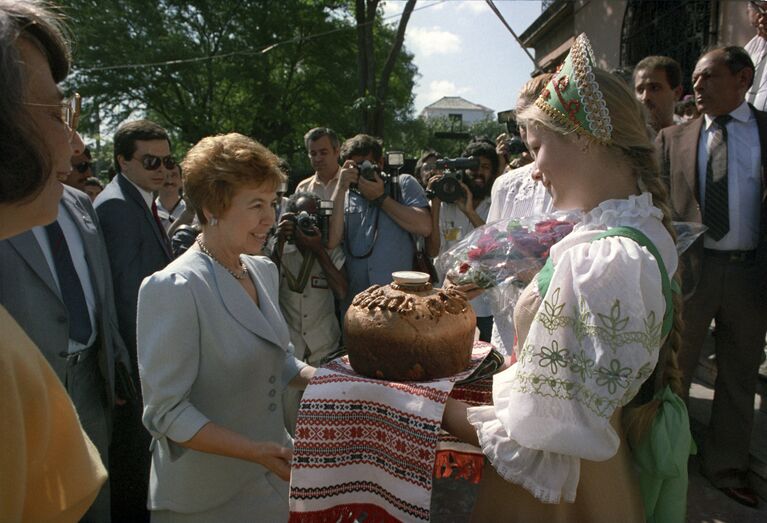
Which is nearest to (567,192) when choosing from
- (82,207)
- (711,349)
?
(82,207)

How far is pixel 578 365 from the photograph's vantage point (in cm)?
142

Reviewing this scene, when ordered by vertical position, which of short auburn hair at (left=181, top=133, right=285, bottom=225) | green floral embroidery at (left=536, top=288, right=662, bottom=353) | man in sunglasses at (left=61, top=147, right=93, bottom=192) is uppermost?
short auburn hair at (left=181, top=133, right=285, bottom=225)

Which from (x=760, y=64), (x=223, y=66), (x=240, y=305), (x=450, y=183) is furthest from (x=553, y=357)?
(x=223, y=66)

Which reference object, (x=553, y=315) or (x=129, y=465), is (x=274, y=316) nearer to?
(x=553, y=315)

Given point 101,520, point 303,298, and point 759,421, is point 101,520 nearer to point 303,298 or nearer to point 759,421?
point 303,298

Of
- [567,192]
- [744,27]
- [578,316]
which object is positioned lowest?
[578,316]

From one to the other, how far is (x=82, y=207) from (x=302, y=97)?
65.9 feet

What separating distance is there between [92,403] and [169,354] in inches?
44.3

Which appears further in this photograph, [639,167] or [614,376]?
[639,167]

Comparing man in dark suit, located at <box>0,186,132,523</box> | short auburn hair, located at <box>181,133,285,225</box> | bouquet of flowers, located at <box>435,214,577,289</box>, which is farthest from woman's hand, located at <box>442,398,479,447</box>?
man in dark suit, located at <box>0,186,132,523</box>

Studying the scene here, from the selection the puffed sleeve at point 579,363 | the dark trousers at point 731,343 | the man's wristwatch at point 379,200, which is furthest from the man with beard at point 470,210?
the puffed sleeve at point 579,363

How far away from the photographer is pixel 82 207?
2.83 metres

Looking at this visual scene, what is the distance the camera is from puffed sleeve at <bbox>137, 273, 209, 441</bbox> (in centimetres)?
177

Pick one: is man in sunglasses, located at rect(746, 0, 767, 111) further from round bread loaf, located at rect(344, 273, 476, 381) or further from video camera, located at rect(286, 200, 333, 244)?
round bread loaf, located at rect(344, 273, 476, 381)
